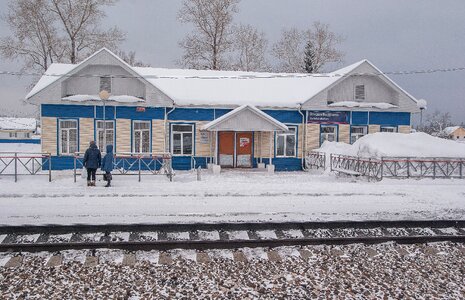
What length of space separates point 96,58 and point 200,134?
746cm

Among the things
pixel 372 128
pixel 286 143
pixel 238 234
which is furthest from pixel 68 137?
pixel 372 128

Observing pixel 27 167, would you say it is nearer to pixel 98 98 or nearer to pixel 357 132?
pixel 98 98

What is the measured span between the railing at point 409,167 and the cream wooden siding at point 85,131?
557 inches

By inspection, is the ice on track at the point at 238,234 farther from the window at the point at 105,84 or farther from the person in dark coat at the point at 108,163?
the window at the point at 105,84

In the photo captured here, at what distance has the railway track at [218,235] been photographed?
7.46m

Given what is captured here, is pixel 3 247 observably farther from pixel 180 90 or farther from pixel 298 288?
pixel 180 90

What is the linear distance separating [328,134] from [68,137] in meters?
16.3

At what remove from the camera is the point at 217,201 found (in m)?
13.2

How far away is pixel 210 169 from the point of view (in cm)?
2428

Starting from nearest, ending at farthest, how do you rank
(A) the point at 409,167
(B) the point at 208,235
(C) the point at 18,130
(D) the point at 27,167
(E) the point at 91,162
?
(B) the point at 208,235, (E) the point at 91,162, (A) the point at 409,167, (D) the point at 27,167, (C) the point at 18,130

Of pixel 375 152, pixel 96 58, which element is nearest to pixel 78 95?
pixel 96 58

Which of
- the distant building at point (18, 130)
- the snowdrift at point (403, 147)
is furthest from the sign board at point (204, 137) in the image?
the distant building at point (18, 130)

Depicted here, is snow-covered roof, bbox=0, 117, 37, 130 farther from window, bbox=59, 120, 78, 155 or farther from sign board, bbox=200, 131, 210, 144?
sign board, bbox=200, 131, 210, 144

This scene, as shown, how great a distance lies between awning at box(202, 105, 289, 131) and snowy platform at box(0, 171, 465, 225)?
→ 6278 millimetres
